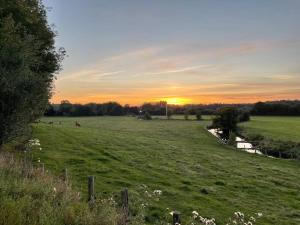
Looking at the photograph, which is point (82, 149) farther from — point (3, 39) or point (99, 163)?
point (3, 39)

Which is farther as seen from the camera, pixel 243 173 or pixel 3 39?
pixel 243 173

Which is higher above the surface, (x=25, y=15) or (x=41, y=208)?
(x=25, y=15)

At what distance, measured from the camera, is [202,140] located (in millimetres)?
79062

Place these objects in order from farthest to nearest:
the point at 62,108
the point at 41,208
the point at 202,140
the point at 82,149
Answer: the point at 62,108
the point at 202,140
the point at 82,149
the point at 41,208

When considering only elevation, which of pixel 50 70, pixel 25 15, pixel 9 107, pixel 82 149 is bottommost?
pixel 82 149

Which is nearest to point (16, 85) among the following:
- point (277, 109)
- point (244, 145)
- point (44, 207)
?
point (44, 207)

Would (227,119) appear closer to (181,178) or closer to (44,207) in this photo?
(181,178)

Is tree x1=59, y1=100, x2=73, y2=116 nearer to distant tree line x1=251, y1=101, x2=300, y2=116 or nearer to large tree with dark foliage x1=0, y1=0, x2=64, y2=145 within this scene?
distant tree line x1=251, y1=101, x2=300, y2=116

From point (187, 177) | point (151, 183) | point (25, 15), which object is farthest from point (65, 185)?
point (25, 15)

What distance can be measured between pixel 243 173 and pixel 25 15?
2532 centimetres

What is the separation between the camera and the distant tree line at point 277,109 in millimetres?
172750

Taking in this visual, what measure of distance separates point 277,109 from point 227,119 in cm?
9105

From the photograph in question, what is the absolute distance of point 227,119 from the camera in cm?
9444

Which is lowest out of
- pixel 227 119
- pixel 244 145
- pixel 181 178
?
pixel 244 145
